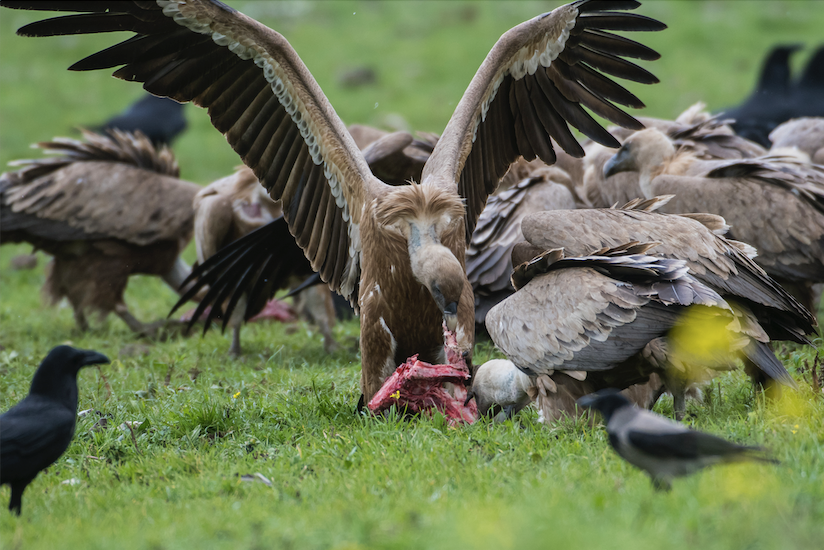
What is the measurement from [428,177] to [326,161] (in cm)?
65

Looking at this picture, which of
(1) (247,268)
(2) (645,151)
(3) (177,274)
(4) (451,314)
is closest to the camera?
(4) (451,314)

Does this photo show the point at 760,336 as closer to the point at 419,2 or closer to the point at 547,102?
the point at 547,102

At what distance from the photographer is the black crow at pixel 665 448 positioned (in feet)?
8.75

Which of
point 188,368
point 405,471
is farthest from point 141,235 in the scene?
point 405,471

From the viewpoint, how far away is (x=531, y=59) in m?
5.14

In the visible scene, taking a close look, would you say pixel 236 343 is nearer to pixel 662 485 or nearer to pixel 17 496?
pixel 17 496

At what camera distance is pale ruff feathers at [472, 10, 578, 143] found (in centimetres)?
507

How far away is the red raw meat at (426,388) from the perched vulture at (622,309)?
325 mm

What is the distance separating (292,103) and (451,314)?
1.71 m

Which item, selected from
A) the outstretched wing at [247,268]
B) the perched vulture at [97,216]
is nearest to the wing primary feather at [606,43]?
the outstretched wing at [247,268]

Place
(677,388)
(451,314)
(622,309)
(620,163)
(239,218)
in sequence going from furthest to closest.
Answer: (239,218) < (620,163) < (451,314) < (677,388) < (622,309)

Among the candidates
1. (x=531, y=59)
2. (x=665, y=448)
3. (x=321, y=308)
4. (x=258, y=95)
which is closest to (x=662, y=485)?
(x=665, y=448)

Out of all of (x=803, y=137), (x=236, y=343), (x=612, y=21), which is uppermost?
(x=612, y=21)

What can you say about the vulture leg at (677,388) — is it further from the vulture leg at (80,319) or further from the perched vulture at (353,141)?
the vulture leg at (80,319)
